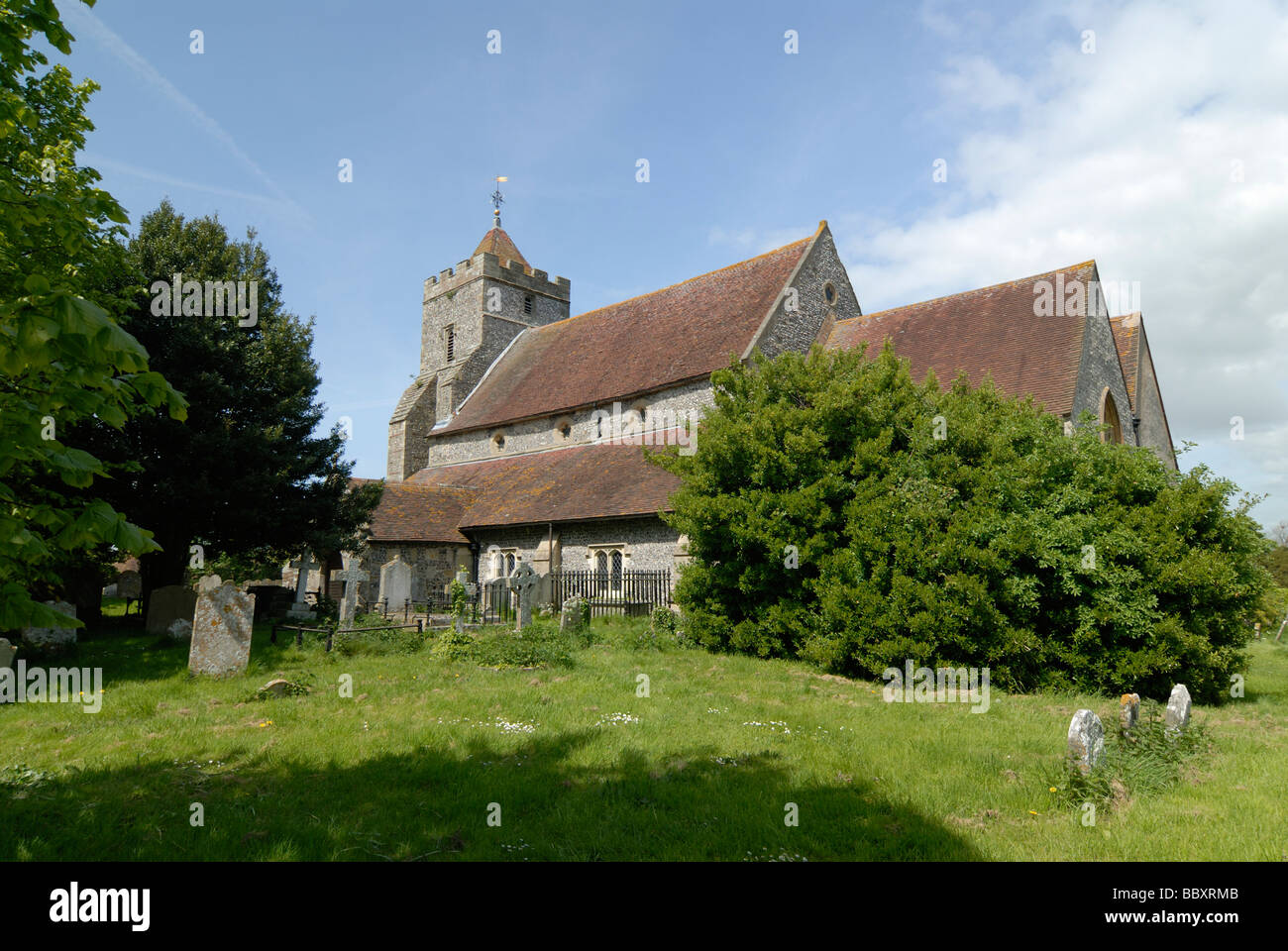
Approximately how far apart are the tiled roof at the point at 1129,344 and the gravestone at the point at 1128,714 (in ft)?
53.2

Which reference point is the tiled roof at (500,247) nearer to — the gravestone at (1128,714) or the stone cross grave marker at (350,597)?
the stone cross grave marker at (350,597)

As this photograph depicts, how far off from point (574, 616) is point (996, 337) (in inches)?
515

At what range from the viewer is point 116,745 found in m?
6.54

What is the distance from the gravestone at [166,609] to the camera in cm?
1284

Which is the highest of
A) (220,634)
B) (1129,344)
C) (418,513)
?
(1129,344)

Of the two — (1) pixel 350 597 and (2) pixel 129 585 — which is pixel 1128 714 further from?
(2) pixel 129 585

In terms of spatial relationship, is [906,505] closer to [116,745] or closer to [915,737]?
[915,737]

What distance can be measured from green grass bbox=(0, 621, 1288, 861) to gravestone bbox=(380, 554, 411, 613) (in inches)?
343

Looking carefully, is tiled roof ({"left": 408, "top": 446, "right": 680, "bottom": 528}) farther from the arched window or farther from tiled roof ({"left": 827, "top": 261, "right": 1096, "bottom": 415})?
the arched window

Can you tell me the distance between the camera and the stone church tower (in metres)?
30.2

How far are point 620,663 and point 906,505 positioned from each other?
500 centimetres

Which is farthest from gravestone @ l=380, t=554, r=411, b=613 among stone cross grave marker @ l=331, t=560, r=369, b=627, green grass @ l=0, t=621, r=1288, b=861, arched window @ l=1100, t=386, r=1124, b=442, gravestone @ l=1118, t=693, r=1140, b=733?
arched window @ l=1100, t=386, r=1124, b=442

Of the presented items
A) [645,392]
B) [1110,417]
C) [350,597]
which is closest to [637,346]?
[645,392]

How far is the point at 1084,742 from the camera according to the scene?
5.56 metres
